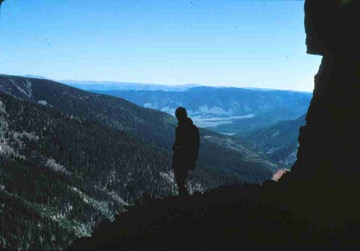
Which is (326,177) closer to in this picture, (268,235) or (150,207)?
(268,235)

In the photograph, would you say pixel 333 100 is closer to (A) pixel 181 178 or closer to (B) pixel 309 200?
(B) pixel 309 200

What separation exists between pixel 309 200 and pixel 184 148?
6324mm

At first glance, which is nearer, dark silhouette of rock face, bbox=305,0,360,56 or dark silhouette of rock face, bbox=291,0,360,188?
dark silhouette of rock face, bbox=291,0,360,188

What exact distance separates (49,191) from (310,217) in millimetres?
170099

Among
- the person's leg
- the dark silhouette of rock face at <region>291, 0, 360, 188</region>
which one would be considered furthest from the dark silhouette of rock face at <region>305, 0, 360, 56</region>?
the person's leg

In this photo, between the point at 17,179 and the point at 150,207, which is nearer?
the point at 150,207

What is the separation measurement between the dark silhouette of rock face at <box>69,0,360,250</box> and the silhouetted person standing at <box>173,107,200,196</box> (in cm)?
127

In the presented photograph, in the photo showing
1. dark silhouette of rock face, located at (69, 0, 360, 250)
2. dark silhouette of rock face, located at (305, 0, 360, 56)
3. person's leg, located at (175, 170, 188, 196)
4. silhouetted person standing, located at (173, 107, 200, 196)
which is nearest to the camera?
dark silhouette of rock face, located at (69, 0, 360, 250)

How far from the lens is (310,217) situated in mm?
14414

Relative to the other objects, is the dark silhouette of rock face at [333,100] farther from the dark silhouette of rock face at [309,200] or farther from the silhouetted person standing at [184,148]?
the silhouetted person standing at [184,148]

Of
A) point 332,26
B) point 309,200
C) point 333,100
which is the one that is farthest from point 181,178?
point 332,26

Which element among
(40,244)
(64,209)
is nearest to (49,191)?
(64,209)

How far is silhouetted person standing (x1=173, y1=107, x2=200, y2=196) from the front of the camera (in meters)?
19.3

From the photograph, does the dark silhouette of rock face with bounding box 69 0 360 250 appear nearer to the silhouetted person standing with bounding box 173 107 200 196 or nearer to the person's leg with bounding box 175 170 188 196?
the person's leg with bounding box 175 170 188 196
